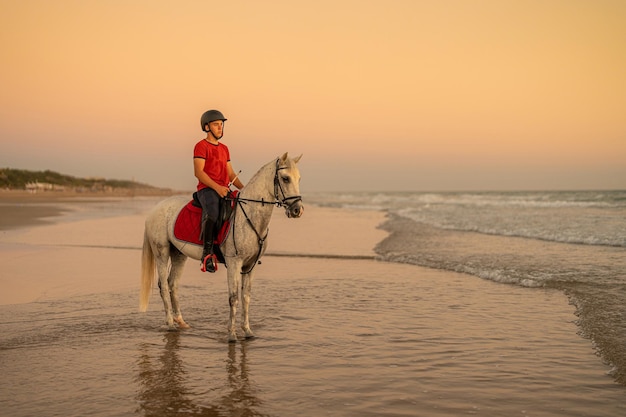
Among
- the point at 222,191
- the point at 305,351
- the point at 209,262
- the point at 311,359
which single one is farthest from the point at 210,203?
the point at 311,359

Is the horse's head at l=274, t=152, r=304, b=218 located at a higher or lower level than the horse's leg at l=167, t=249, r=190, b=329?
higher

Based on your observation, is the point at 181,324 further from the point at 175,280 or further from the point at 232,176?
the point at 232,176

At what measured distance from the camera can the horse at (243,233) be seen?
6164 millimetres

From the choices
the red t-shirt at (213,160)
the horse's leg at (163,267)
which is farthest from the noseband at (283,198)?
the horse's leg at (163,267)

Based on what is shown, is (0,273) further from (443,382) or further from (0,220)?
(0,220)

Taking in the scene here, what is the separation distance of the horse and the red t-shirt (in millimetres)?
427

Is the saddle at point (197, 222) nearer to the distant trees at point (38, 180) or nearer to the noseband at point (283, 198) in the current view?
the noseband at point (283, 198)

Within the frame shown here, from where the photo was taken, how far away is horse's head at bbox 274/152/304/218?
237 inches

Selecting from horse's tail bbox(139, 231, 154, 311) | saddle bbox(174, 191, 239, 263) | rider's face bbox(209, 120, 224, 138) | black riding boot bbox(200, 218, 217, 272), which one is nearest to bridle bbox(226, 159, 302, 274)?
saddle bbox(174, 191, 239, 263)

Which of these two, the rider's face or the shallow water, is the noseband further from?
the shallow water

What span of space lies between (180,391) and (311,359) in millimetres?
1467

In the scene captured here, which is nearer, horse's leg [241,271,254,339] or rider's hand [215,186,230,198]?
horse's leg [241,271,254,339]

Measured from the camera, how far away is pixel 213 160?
22.2ft

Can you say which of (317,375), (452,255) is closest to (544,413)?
(317,375)
